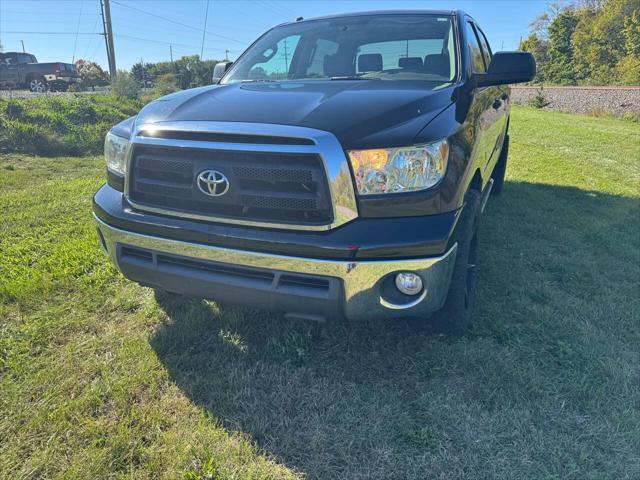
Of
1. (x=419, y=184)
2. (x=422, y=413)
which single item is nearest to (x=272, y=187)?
(x=419, y=184)

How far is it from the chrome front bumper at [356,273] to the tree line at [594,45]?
31.7 meters

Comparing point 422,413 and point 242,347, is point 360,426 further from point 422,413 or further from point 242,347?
point 242,347

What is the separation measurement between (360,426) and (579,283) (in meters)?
2.33

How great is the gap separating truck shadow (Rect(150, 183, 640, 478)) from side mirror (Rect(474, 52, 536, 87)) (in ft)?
4.70

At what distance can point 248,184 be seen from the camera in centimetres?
209

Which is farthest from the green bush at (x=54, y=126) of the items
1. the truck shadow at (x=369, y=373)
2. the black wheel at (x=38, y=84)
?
the black wheel at (x=38, y=84)

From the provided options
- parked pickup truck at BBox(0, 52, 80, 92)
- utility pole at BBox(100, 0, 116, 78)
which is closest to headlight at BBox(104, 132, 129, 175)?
utility pole at BBox(100, 0, 116, 78)

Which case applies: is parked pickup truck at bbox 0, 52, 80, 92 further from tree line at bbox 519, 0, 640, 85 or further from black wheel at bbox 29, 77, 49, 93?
tree line at bbox 519, 0, 640, 85

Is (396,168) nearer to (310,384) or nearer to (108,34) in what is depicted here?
(310,384)

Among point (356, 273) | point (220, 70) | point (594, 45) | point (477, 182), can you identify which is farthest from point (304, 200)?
point (594, 45)

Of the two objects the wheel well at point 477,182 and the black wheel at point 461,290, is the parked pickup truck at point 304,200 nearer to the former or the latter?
the black wheel at point 461,290

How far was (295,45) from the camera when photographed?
368 cm

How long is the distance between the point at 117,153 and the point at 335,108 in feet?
4.00

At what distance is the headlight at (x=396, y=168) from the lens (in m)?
1.98
